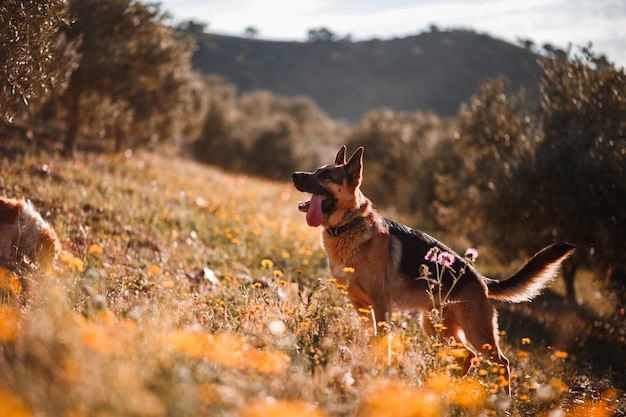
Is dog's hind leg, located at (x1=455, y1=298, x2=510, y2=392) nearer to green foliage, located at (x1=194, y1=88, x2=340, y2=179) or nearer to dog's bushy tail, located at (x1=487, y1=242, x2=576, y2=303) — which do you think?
dog's bushy tail, located at (x1=487, y1=242, x2=576, y2=303)

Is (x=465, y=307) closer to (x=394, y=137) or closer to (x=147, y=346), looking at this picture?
(x=147, y=346)

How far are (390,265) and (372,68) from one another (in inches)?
4142

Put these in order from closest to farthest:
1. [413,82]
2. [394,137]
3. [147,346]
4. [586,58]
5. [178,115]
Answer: [147,346] → [586,58] → [178,115] → [394,137] → [413,82]

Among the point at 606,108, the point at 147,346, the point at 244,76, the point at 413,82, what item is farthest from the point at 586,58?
the point at 244,76

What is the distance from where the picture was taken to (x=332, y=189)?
17.7 ft

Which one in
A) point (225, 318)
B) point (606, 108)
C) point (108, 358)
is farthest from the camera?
point (606, 108)

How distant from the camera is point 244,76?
320ft

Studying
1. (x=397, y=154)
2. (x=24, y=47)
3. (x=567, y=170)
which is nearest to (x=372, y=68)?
(x=397, y=154)

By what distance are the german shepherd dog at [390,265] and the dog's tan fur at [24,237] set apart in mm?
3333

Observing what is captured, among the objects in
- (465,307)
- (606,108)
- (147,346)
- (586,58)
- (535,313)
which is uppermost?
(586,58)

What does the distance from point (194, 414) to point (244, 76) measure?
334 feet

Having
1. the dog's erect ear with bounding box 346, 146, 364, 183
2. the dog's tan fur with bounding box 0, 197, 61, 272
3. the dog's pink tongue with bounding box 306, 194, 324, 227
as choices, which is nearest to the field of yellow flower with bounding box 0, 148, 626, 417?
the dog's tan fur with bounding box 0, 197, 61, 272

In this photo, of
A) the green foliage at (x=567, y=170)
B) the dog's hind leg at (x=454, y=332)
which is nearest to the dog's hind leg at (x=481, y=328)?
the dog's hind leg at (x=454, y=332)

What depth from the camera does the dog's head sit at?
17.6 feet
